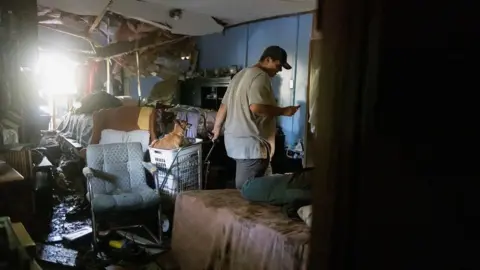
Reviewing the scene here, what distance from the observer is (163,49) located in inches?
235

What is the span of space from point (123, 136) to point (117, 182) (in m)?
0.79

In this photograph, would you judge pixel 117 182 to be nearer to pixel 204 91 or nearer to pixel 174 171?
pixel 174 171

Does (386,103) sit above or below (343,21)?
below

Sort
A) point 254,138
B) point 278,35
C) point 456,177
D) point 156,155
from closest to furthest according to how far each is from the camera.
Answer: point 456,177, point 254,138, point 156,155, point 278,35

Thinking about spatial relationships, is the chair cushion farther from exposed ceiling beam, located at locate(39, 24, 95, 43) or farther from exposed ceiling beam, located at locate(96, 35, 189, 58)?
exposed ceiling beam, located at locate(39, 24, 95, 43)

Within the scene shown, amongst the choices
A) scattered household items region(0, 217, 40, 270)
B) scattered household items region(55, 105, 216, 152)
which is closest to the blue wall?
scattered household items region(55, 105, 216, 152)

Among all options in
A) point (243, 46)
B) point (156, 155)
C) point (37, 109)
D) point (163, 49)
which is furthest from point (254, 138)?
point (163, 49)

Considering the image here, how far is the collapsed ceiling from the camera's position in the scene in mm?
4504

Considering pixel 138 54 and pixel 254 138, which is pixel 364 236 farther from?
pixel 138 54

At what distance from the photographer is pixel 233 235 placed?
214cm

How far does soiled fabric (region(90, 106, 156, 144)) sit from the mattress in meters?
1.83

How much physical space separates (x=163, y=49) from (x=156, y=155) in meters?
2.60

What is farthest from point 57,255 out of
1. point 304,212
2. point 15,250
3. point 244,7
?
point 244,7

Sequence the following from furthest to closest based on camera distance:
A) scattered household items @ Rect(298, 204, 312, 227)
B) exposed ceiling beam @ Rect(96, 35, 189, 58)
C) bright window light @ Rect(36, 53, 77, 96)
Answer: bright window light @ Rect(36, 53, 77, 96) < exposed ceiling beam @ Rect(96, 35, 189, 58) < scattered household items @ Rect(298, 204, 312, 227)
